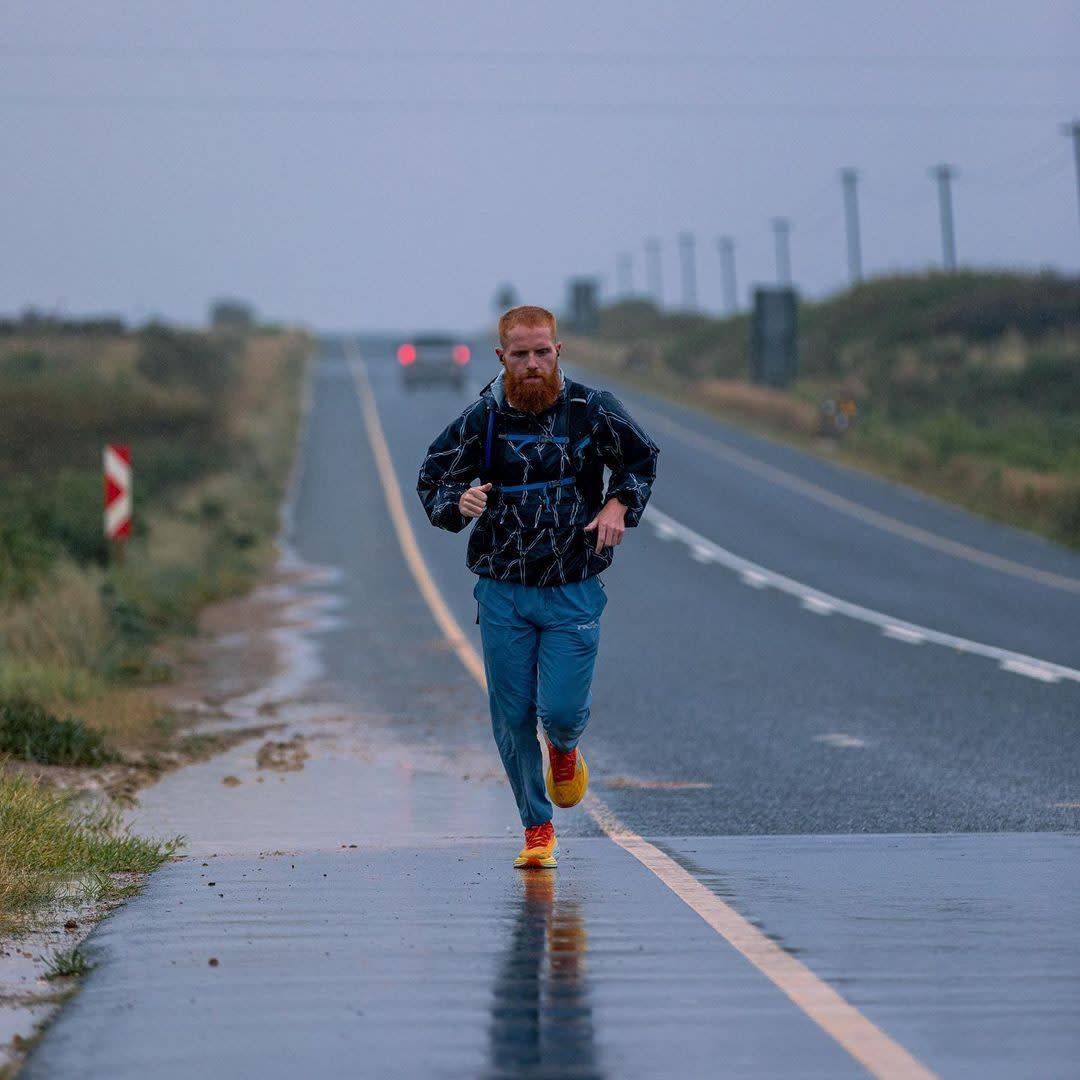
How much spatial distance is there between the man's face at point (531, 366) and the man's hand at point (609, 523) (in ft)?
1.35

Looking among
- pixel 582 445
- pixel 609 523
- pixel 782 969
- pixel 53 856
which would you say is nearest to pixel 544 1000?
pixel 782 969

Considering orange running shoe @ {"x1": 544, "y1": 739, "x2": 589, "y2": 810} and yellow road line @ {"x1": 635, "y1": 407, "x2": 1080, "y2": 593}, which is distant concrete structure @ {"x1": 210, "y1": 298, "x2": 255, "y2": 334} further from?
orange running shoe @ {"x1": 544, "y1": 739, "x2": 589, "y2": 810}

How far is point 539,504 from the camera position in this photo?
8.06m

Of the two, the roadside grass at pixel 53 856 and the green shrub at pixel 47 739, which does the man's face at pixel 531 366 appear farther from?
the green shrub at pixel 47 739

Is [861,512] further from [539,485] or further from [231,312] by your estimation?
[231,312]

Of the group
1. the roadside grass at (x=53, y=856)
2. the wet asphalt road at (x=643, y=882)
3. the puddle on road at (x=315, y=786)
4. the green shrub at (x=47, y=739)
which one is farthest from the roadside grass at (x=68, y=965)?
the green shrub at (x=47, y=739)

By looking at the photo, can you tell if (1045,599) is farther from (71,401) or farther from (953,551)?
(71,401)

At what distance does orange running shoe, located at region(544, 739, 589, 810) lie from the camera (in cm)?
845

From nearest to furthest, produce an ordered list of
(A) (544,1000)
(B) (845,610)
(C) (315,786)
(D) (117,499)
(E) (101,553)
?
(A) (544,1000) < (C) (315,786) < (B) (845,610) < (D) (117,499) < (E) (101,553)

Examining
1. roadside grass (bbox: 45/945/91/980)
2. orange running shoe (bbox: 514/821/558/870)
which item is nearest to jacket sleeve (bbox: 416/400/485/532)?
orange running shoe (bbox: 514/821/558/870)

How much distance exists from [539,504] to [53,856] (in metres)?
2.22

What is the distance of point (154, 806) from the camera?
36.9 feet

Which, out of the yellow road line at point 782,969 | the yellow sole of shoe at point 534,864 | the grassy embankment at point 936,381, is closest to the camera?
the yellow road line at point 782,969

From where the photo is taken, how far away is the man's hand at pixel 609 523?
796 centimetres
